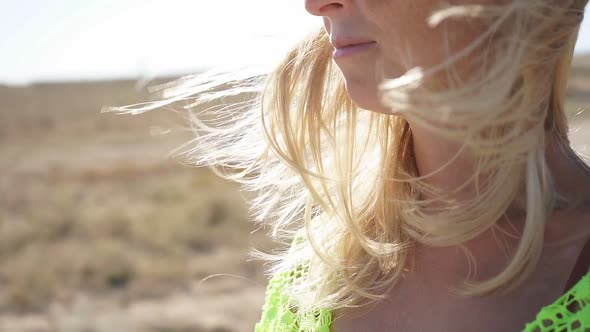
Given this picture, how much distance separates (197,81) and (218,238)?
1033 cm

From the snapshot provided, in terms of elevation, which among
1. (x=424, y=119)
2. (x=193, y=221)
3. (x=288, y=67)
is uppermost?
(x=193, y=221)

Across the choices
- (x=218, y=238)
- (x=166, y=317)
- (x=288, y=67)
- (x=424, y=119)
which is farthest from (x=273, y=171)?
(x=218, y=238)

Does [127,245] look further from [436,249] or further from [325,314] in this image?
[436,249]

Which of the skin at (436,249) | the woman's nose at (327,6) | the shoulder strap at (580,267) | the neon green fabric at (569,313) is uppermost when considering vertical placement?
the woman's nose at (327,6)

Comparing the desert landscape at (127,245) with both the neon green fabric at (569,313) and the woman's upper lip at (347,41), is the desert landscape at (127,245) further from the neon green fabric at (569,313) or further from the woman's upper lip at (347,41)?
the neon green fabric at (569,313)

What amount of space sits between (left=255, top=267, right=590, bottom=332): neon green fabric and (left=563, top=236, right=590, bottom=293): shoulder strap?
0.05m

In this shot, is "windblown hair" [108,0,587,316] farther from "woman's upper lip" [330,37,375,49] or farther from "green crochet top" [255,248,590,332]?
"woman's upper lip" [330,37,375,49]

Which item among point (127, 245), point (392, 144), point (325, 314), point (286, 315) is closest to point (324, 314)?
point (325, 314)

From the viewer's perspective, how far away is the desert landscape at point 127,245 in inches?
318

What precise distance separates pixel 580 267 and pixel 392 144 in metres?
0.62

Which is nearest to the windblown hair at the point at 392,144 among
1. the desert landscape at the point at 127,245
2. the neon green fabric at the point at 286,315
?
the neon green fabric at the point at 286,315

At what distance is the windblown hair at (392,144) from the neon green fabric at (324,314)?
0.03 metres

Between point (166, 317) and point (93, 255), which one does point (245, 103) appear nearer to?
point (166, 317)

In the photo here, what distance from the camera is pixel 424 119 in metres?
1.40
